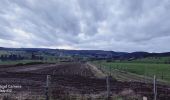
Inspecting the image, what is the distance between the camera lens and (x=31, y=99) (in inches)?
644

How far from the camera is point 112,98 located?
58.3ft

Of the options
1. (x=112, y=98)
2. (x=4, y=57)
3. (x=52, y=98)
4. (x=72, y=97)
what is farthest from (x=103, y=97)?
(x=4, y=57)

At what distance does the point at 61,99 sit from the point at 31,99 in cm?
151

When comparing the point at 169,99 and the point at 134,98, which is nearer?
the point at 134,98

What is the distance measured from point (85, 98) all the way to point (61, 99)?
4.93 feet

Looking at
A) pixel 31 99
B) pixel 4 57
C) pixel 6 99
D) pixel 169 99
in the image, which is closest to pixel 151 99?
pixel 169 99

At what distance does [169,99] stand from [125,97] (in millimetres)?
4411

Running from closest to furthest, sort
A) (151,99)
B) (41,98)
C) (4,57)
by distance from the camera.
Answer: (41,98), (151,99), (4,57)

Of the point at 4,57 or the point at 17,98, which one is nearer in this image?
the point at 17,98

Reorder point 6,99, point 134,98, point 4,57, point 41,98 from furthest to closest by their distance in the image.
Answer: point 4,57, point 134,98, point 41,98, point 6,99

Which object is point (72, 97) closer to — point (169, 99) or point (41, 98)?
point (41, 98)

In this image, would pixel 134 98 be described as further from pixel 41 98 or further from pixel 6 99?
pixel 6 99

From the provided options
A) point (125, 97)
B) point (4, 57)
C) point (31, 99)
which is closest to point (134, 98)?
point (125, 97)

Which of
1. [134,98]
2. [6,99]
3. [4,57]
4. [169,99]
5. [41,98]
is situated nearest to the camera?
[6,99]
